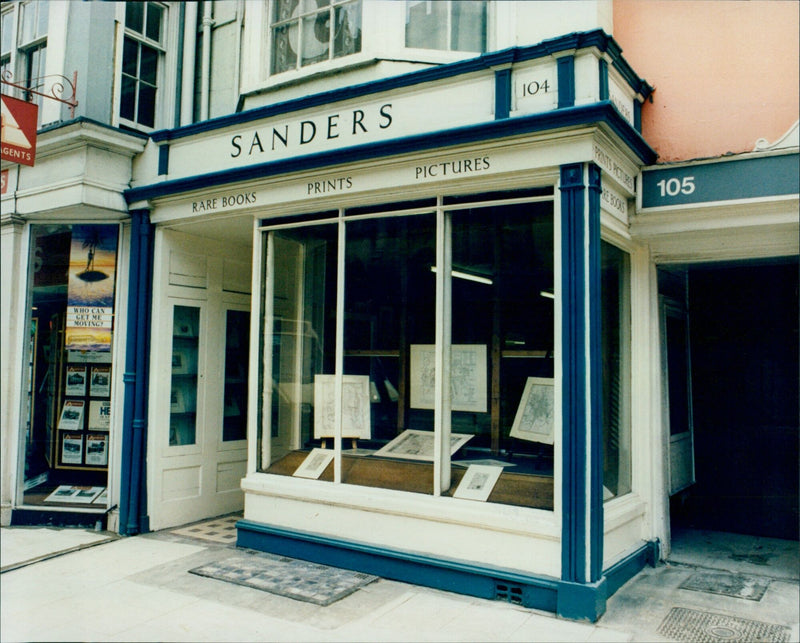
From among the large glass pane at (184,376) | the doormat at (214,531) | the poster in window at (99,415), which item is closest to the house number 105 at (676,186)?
the large glass pane at (184,376)

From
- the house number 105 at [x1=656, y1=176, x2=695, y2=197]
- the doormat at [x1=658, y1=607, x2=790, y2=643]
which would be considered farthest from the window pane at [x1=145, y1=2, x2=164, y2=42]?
the doormat at [x1=658, y1=607, x2=790, y2=643]

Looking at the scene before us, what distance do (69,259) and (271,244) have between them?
2.62m

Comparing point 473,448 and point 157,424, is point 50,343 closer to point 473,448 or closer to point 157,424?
point 157,424

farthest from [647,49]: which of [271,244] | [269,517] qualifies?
[269,517]

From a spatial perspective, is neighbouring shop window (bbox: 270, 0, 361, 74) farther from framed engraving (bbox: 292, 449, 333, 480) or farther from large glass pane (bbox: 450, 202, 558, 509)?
framed engraving (bbox: 292, 449, 333, 480)

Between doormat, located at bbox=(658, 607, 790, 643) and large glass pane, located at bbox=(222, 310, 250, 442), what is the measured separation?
5.15m

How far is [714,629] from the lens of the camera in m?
4.48

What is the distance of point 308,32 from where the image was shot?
685 centimetres

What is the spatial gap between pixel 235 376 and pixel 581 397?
4.68 meters

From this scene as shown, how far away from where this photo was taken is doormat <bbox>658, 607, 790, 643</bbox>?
4.35 m

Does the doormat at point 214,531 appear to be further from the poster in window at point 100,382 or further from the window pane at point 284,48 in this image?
the window pane at point 284,48

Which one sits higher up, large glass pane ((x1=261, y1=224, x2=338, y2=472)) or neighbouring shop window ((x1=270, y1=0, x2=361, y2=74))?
neighbouring shop window ((x1=270, y1=0, x2=361, y2=74))

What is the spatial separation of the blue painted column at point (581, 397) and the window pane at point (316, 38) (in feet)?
10.4

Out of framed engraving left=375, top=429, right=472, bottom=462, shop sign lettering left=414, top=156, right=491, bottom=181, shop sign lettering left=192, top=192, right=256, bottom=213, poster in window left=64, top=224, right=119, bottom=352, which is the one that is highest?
shop sign lettering left=192, top=192, right=256, bottom=213
